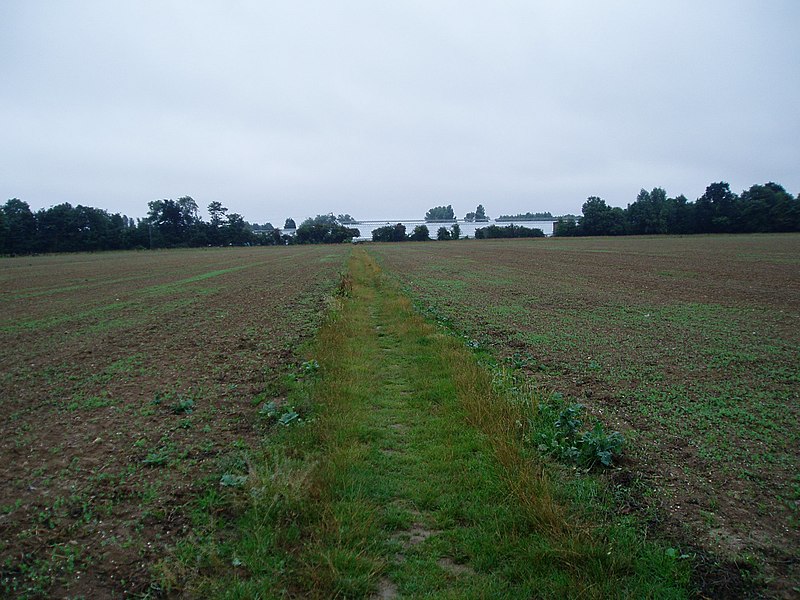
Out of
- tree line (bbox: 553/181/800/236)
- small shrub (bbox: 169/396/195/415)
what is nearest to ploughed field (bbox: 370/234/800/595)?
small shrub (bbox: 169/396/195/415)

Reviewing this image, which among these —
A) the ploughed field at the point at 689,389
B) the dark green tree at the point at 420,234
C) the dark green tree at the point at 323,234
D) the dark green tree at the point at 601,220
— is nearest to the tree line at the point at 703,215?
the dark green tree at the point at 601,220

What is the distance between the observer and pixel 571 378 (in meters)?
7.47

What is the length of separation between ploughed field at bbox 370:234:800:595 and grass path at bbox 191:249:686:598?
2.69 feet

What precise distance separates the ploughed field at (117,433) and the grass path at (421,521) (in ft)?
2.64

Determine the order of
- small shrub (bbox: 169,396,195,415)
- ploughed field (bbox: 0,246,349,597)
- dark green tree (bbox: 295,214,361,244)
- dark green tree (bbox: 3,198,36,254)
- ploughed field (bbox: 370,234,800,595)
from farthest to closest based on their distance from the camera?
1. dark green tree (bbox: 295,214,361,244)
2. dark green tree (bbox: 3,198,36,254)
3. small shrub (bbox: 169,396,195,415)
4. ploughed field (bbox: 370,234,800,595)
5. ploughed field (bbox: 0,246,349,597)

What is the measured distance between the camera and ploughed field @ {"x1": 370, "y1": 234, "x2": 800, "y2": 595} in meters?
3.73

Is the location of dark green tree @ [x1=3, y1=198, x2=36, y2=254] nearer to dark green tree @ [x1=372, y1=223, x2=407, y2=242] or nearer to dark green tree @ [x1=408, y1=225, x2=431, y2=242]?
dark green tree @ [x1=372, y1=223, x2=407, y2=242]

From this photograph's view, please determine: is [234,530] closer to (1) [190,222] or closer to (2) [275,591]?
(2) [275,591]

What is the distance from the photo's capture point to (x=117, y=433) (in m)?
5.65

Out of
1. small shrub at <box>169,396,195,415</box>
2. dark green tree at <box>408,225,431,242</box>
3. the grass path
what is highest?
dark green tree at <box>408,225,431,242</box>

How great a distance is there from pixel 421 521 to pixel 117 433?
4.34 metres

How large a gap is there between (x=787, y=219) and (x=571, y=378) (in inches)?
4199

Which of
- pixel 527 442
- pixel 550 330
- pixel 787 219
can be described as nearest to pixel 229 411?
pixel 527 442

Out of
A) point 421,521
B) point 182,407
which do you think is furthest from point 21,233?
point 421,521
